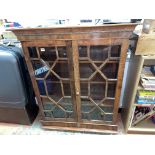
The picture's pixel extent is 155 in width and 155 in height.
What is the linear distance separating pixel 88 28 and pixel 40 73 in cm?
58

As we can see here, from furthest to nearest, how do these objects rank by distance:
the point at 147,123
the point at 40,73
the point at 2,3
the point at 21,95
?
the point at 147,123
the point at 21,95
the point at 40,73
the point at 2,3

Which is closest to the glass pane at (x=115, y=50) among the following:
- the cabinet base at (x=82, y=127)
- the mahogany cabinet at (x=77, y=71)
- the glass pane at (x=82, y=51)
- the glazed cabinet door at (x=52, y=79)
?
the mahogany cabinet at (x=77, y=71)

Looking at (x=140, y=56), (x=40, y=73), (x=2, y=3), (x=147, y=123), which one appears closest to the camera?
(x=2, y=3)

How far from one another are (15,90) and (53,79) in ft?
1.34

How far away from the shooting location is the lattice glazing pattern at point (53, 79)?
3.78 ft

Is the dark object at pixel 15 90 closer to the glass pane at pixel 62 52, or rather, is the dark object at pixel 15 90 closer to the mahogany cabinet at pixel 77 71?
the mahogany cabinet at pixel 77 71

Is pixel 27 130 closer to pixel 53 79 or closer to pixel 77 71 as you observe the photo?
pixel 53 79

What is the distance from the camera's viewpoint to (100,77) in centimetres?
120

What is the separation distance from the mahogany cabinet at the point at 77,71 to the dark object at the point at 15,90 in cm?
16

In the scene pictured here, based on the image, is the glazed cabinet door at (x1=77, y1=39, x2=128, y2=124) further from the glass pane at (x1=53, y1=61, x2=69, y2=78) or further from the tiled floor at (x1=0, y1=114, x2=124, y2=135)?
the tiled floor at (x1=0, y1=114, x2=124, y2=135)

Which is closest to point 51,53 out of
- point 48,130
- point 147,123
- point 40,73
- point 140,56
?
point 40,73

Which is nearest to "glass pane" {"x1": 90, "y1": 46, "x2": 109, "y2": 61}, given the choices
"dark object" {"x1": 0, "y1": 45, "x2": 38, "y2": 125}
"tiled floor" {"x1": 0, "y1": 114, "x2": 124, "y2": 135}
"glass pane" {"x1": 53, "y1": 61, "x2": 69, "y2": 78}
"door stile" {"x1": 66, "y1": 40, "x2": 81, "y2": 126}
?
"door stile" {"x1": 66, "y1": 40, "x2": 81, "y2": 126}

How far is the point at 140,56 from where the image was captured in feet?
3.73

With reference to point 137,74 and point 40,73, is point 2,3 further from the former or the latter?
Answer: point 137,74
